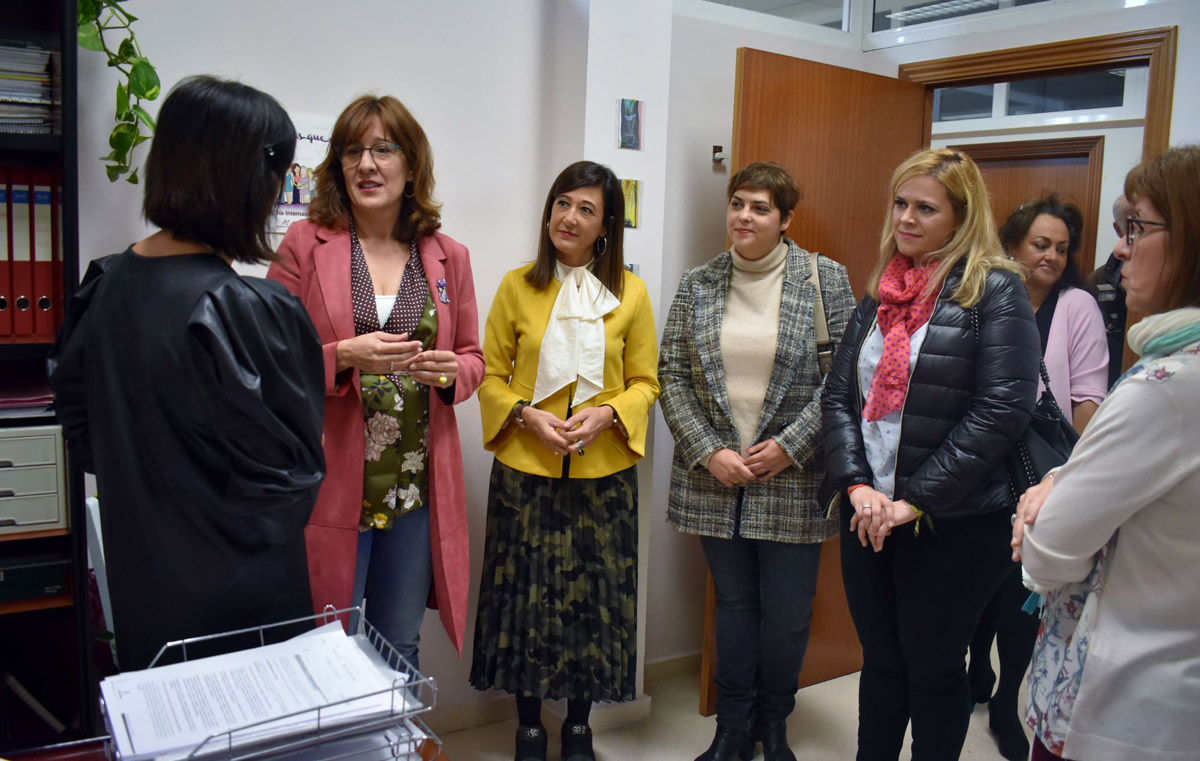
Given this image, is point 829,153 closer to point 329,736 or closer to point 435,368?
point 435,368

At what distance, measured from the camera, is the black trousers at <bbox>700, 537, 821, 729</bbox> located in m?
2.42

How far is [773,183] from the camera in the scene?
7.95 ft

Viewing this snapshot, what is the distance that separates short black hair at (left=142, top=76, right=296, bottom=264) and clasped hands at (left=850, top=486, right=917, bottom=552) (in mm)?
1362

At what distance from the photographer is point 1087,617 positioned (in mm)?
1295

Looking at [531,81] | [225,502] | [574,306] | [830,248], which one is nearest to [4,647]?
[225,502]

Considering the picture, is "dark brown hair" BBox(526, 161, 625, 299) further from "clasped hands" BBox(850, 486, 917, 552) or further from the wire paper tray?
the wire paper tray

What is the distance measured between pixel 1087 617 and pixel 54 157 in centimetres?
209

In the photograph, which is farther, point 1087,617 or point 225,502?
point 1087,617

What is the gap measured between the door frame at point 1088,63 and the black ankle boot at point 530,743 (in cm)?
253

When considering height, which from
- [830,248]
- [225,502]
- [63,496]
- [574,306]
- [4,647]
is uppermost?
[830,248]

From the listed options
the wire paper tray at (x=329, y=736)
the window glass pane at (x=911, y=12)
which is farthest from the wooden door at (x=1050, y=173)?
the wire paper tray at (x=329, y=736)

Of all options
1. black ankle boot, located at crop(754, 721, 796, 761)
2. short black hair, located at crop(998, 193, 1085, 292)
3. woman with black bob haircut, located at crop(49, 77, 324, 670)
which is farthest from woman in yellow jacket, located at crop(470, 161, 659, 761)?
short black hair, located at crop(998, 193, 1085, 292)

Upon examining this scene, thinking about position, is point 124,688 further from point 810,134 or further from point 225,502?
point 810,134

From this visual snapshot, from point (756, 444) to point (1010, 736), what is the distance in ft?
4.06
